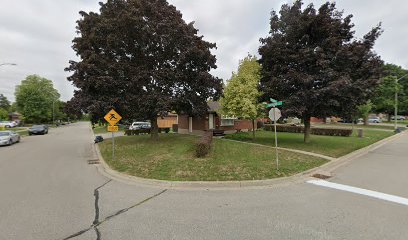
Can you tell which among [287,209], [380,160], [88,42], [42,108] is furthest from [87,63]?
[42,108]

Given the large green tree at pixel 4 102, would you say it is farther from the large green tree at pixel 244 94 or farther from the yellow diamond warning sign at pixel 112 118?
the yellow diamond warning sign at pixel 112 118

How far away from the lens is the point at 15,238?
13.2 feet

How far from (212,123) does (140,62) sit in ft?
35.4

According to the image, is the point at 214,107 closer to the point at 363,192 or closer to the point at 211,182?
the point at 211,182

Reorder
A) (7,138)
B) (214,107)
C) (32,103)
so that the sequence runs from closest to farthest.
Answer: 1. (7,138)
2. (214,107)
3. (32,103)

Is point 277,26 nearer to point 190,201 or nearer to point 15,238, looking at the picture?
point 190,201

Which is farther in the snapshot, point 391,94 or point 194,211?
point 391,94

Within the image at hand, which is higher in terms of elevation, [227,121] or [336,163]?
[227,121]

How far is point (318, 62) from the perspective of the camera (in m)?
13.5

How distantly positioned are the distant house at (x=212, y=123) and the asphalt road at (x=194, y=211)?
16.0 m

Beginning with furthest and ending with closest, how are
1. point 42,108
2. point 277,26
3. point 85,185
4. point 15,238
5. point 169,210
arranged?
point 42,108
point 277,26
point 85,185
point 169,210
point 15,238

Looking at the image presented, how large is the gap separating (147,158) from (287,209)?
753 cm

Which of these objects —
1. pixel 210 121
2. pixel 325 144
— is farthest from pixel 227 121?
pixel 325 144

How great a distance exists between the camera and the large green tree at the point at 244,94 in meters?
17.0
